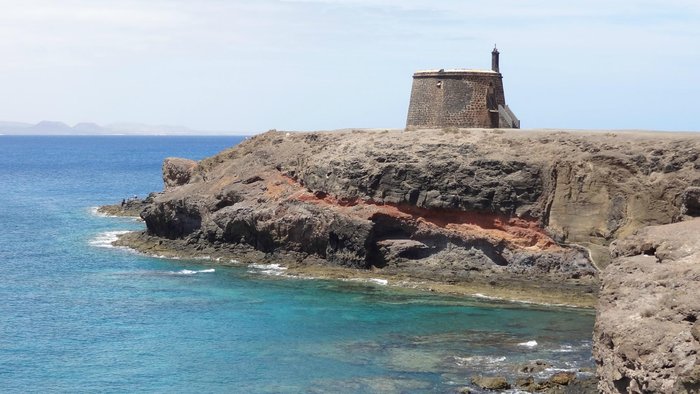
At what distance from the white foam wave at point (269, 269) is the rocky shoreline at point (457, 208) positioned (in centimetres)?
60

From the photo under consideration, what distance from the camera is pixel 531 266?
44.8 meters

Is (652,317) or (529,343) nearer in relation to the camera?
(652,317)

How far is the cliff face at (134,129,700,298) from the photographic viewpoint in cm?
4347

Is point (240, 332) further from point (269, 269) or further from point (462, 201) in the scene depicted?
point (462, 201)

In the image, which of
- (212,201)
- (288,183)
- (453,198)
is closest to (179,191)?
(212,201)

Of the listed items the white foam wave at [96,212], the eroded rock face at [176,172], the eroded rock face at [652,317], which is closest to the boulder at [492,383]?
the eroded rock face at [652,317]

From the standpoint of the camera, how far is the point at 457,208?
47.2 m

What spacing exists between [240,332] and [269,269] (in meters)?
13.3

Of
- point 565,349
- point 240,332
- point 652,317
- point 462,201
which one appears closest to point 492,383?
point 565,349

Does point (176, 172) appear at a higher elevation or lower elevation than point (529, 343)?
higher

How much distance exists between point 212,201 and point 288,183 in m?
5.13

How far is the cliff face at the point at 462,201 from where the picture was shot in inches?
1711

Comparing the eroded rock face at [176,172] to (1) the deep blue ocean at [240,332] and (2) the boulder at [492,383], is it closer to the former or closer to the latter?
(1) the deep blue ocean at [240,332]

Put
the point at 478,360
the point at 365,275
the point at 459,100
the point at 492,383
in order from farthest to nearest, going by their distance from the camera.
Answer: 1. the point at 459,100
2. the point at 365,275
3. the point at 478,360
4. the point at 492,383
